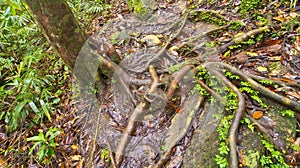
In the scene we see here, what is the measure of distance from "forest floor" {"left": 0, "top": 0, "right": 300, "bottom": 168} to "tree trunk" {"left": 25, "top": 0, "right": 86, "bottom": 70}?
0.33 m

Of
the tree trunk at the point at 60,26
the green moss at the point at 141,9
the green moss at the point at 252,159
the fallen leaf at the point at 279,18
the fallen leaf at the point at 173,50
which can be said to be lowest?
the green moss at the point at 252,159

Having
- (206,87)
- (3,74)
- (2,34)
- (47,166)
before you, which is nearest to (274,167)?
(206,87)

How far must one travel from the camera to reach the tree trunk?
9.81 ft

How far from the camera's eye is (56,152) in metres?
3.50

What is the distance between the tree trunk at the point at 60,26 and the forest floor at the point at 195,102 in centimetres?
33

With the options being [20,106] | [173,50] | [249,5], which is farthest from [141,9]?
[20,106]

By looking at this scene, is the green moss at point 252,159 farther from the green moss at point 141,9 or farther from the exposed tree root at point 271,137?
the green moss at point 141,9

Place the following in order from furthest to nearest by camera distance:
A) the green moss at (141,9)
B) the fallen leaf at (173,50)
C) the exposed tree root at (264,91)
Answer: the green moss at (141,9), the fallen leaf at (173,50), the exposed tree root at (264,91)

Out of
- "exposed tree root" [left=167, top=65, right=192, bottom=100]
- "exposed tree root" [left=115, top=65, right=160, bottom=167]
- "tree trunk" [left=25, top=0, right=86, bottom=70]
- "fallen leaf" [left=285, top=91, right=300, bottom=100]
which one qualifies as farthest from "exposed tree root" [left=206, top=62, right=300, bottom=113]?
"tree trunk" [left=25, top=0, right=86, bottom=70]

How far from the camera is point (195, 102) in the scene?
2982mm

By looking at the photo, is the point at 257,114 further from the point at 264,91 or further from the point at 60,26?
the point at 60,26

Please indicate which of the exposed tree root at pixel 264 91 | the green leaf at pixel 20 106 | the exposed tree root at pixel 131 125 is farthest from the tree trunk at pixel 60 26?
the exposed tree root at pixel 264 91

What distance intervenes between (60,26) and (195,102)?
211 centimetres

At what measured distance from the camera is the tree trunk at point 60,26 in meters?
2.99
